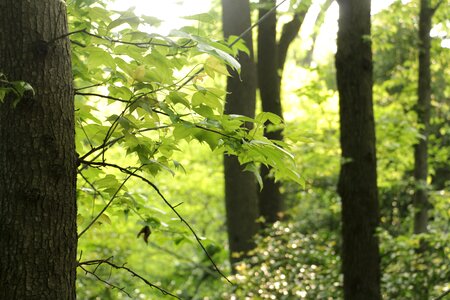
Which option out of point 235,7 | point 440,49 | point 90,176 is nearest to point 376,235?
point 90,176

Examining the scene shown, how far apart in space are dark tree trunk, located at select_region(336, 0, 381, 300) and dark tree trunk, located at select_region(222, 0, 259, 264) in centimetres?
259

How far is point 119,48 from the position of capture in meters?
2.15

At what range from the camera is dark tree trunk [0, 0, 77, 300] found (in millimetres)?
1966

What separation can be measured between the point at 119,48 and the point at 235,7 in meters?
6.41

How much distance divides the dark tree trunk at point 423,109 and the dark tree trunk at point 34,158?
8.12 metres

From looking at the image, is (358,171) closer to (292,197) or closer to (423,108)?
(423,108)

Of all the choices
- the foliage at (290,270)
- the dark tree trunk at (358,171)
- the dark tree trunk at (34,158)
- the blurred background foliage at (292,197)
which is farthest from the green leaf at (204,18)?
the foliage at (290,270)

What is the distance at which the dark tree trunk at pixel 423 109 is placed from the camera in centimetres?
941

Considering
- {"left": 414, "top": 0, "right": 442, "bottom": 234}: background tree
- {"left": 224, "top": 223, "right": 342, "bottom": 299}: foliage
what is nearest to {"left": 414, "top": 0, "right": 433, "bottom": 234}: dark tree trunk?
{"left": 414, "top": 0, "right": 442, "bottom": 234}: background tree

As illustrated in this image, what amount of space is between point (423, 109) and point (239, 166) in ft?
10.8

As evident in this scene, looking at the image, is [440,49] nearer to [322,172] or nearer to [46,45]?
[322,172]

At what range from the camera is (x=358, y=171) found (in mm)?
5672


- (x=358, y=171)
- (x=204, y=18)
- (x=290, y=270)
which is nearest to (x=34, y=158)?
(x=204, y=18)

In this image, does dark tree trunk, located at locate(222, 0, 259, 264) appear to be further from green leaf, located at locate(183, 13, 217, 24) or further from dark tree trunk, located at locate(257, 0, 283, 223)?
green leaf, located at locate(183, 13, 217, 24)
